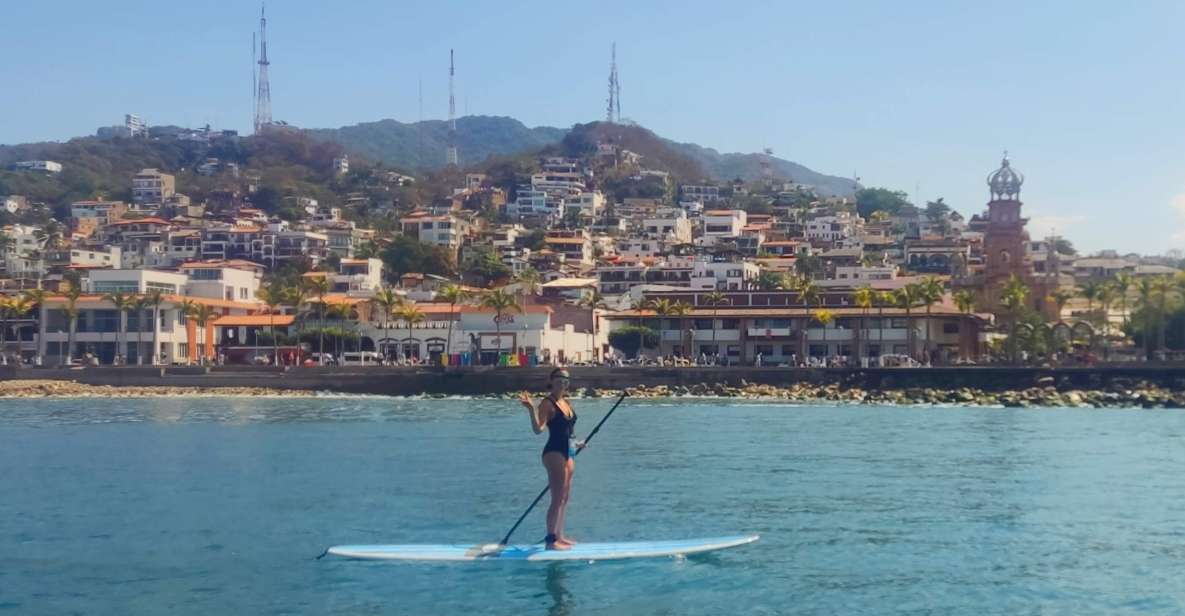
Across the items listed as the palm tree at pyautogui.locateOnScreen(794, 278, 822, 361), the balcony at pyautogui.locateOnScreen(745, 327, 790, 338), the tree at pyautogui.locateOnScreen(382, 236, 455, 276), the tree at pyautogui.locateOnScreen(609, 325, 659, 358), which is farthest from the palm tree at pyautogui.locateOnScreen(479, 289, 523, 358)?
the tree at pyautogui.locateOnScreen(382, 236, 455, 276)

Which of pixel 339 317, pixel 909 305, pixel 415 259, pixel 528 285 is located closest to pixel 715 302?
pixel 909 305

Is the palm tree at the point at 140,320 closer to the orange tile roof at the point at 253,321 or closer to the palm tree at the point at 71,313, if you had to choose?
the palm tree at the point at 71,313

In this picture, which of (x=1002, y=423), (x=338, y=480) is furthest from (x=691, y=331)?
(x=338, y=480)

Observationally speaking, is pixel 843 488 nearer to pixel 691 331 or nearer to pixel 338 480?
pixel 338 480

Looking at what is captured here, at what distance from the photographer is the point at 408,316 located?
276 ft

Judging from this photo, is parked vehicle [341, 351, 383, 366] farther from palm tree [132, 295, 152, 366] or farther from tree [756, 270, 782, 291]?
tree [756, 270, 782, 291]

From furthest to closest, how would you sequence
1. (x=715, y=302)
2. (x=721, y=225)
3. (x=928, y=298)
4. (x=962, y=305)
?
(x=721, y=225) < (x=715, y=302) < (x=962, y=305) < (x=928, y=298)

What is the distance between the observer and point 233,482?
1058 inches

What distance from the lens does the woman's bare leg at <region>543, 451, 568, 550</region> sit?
1585 cm

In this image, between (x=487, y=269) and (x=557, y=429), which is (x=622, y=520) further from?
(x=487, y=269)

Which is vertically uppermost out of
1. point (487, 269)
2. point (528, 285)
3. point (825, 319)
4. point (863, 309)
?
point (487, 269)

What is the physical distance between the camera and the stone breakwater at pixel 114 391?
239 feet

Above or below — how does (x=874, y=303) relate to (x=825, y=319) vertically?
above

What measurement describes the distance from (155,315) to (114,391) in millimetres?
12501
